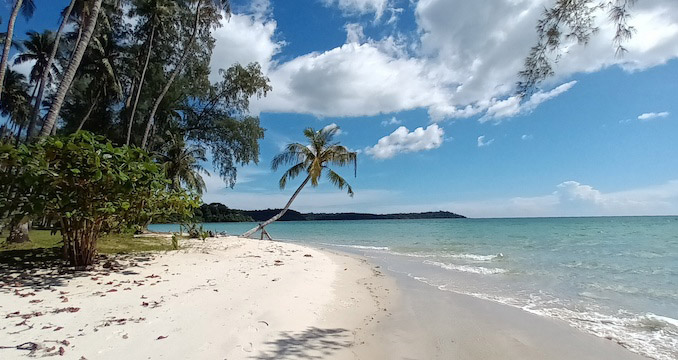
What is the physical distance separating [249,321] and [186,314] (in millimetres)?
816

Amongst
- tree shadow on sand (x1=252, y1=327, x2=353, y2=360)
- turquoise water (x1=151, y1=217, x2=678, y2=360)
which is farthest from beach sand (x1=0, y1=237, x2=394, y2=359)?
turquoise water (x1=151, y1=217, x2=678, y2=360)

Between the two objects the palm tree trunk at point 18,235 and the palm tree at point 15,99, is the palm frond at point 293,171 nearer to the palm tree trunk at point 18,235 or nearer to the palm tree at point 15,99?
the palm tree trunk at point 18,235

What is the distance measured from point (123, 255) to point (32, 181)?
346 cm

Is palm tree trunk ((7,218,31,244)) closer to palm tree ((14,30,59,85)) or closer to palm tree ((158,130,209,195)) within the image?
palm tree ((158,130,209,195))

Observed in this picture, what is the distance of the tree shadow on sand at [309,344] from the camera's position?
11.7 ft

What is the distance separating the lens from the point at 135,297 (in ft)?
16.7

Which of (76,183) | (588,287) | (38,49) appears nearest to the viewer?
(76,183)

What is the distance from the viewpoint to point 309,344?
391 centimetres

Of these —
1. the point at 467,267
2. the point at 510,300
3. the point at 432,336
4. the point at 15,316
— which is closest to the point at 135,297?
the point at 15,316

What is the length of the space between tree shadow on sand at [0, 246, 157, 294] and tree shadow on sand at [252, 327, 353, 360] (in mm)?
4102

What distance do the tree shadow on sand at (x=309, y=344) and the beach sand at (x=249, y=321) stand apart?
0.04 feet

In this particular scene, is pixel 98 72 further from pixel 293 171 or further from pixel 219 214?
pixel 219 214

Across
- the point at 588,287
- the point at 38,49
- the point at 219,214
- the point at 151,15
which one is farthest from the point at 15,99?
the point at 219,214

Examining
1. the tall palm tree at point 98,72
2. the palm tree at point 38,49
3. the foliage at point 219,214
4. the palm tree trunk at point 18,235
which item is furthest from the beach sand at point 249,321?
Answer: the foliage at point 219,214
